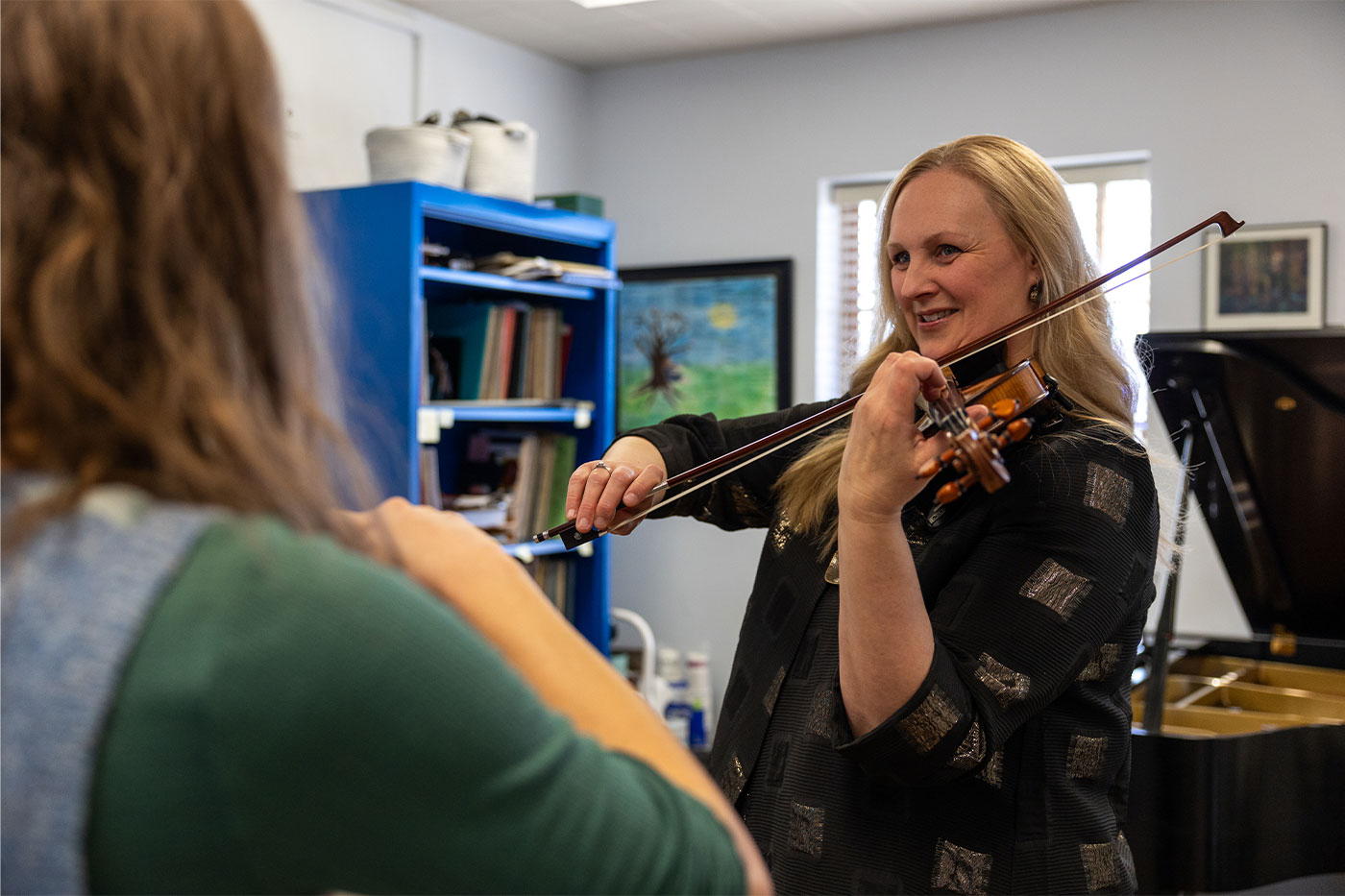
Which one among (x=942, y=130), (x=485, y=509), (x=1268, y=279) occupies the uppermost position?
(x=942, y=130)

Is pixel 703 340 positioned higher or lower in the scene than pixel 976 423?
higher

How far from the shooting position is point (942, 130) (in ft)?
13.0

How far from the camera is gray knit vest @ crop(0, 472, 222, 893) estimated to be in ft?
1.54

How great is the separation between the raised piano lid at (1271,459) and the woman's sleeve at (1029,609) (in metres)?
1.09

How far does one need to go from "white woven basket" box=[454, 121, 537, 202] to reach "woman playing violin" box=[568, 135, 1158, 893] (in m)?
2.04

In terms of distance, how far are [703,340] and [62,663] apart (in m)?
3.96

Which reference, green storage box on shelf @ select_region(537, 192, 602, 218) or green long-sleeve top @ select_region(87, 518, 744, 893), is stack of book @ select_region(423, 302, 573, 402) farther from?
green long-sleeve top @ select_region(87, 518, 744, 893)

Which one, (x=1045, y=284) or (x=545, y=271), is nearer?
(x=1045, y=284)

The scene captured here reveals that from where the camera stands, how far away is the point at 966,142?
4.50 feet

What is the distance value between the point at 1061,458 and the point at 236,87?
0.86m

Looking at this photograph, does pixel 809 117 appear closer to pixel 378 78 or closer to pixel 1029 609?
pixel 378 78

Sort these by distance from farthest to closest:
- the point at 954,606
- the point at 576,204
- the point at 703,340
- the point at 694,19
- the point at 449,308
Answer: the point at 703,340
the point at 694,19
the point at 576,204
the point at 449,308
the point at 954,606

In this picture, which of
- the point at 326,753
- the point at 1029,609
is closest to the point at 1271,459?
the point at 1029,609

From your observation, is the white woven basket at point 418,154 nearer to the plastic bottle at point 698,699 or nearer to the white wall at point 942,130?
the white wall at point 942,130
